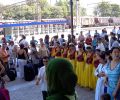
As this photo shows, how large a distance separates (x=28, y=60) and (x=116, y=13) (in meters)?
89.5

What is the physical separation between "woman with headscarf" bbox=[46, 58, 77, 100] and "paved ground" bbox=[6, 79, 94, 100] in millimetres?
6256

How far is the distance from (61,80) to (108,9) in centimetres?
9527

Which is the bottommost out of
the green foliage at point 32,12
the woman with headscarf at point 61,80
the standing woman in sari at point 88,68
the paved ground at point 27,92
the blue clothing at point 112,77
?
the paved ground at point 27,92

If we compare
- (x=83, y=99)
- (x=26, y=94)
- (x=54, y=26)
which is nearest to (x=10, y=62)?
(x=26, y=94)

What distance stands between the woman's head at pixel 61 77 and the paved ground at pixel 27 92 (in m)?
6.27

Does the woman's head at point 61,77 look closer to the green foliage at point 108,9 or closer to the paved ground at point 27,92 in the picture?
the paved ground at point 27,92

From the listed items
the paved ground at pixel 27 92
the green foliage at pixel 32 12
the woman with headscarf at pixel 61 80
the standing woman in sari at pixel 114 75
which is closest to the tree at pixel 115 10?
the green foliage at pixel 32 12

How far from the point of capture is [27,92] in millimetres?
9367

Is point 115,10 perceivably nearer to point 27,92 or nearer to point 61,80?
point 27,92

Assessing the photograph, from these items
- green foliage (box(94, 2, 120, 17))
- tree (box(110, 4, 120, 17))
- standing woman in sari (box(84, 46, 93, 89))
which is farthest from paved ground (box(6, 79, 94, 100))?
tree (box(110, 4, 120, 17))

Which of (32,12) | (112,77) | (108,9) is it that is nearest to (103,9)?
(108,9)

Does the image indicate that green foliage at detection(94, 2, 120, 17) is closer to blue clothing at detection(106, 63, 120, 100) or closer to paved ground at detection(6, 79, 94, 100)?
paved ground at detection(6, 79, 94, 100)

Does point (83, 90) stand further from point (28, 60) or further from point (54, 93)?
point (54, 93)

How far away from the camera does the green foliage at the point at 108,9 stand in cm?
9325
